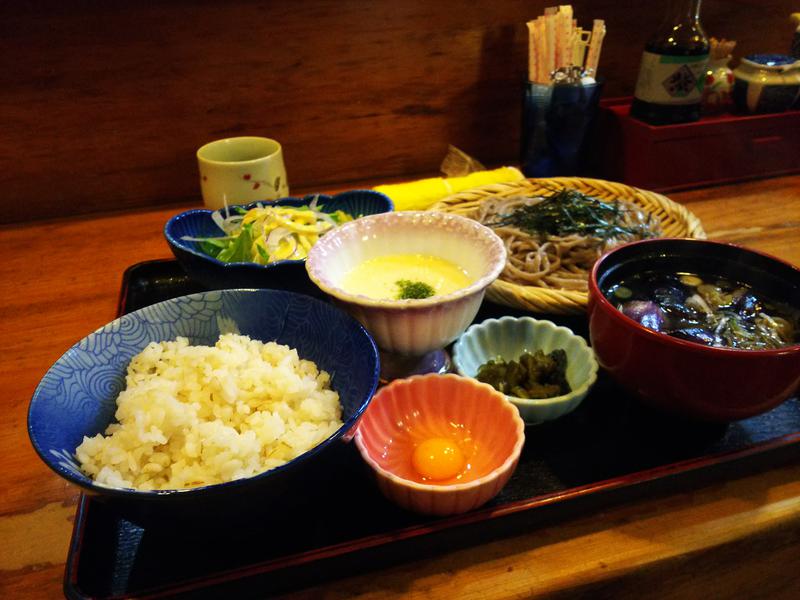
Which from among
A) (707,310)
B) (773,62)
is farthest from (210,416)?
(773,62)

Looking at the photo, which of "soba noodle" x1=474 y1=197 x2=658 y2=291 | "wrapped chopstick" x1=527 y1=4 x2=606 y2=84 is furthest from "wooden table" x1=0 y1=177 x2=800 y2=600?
"wrapped chopstick" x1=527 y1=4 x2=606 y2=84

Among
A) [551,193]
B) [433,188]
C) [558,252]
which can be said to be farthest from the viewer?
[433,188]

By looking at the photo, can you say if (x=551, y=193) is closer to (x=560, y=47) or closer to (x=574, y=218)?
(x=574, y=218)

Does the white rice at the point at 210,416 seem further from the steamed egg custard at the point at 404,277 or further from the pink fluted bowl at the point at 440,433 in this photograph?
the steamed egg custard at the point at 404,277

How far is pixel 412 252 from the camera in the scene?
1372mm

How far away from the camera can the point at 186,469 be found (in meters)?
0.89

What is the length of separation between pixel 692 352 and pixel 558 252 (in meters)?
0.76

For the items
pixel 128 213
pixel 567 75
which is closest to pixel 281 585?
pixel 128 213

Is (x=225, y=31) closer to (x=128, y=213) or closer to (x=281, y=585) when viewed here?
(x=128, y=213)

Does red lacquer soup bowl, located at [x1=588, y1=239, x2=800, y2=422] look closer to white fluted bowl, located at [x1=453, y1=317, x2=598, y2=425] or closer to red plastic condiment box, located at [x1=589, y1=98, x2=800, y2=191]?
white fluted bowl, located at [x1=453, y1=317, x2=598, y2=425]

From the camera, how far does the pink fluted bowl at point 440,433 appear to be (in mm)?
905

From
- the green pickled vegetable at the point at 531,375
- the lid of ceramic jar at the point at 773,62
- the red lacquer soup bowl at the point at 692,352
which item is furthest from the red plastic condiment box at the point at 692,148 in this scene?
the green pickled vegetable at the point at 531,375

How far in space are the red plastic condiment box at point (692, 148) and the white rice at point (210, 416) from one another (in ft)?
5.63

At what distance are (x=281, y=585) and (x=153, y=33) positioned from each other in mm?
1906
